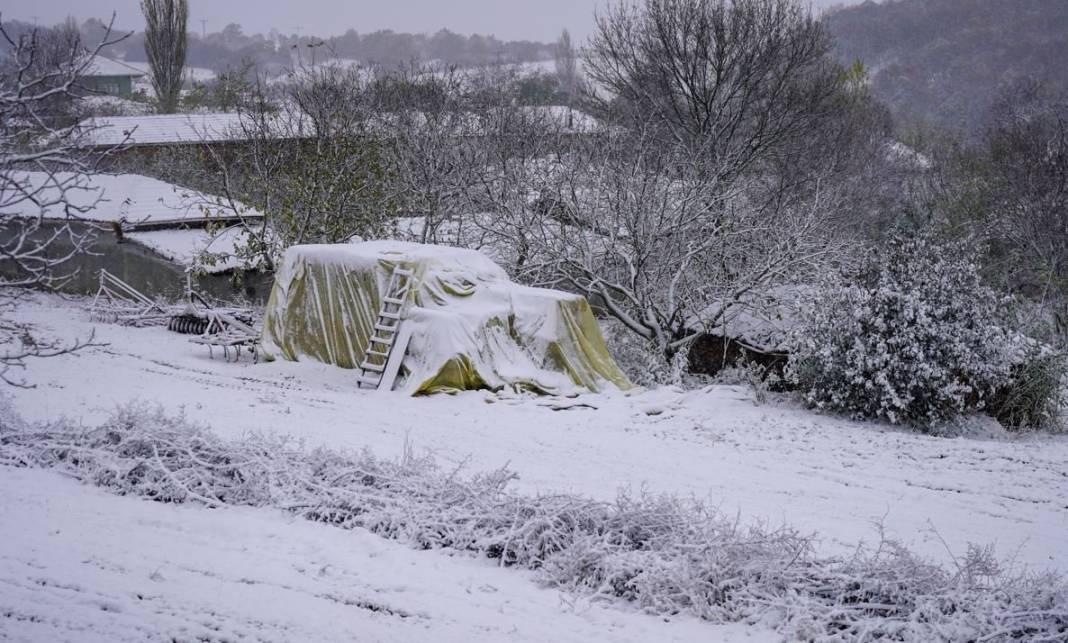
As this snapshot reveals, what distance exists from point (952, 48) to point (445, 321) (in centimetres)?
6609

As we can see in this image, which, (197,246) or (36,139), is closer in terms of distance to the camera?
(36,139)

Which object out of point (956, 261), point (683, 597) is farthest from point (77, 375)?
point (956, 261)

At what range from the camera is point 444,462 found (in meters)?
9.03

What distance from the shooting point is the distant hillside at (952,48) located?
58.7 meters

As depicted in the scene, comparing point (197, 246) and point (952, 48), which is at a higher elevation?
point (952, 48)

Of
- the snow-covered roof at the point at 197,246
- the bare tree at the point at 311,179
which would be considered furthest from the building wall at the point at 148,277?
the bare tree at the point at 311,179

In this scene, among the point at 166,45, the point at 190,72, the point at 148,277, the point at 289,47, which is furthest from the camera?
the point at 190,72

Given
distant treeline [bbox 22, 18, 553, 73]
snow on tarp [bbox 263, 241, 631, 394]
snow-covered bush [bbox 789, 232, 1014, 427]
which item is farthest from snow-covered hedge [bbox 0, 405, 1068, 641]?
snow-covered bush [bbox 789, 232, 1014, 427]

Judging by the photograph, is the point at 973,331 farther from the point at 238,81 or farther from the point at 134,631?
the point at 238,81

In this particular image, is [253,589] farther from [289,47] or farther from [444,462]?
[289,47]

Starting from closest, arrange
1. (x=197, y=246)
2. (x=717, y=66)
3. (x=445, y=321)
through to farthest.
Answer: (x=445, y=321)
(x=197, y=246)
(x=717, y=66)

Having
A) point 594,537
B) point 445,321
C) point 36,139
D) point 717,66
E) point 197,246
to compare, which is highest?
point 717,66

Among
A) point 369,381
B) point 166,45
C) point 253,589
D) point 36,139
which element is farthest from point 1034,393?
point 166,45

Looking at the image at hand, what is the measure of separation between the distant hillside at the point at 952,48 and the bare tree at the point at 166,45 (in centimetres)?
3560
